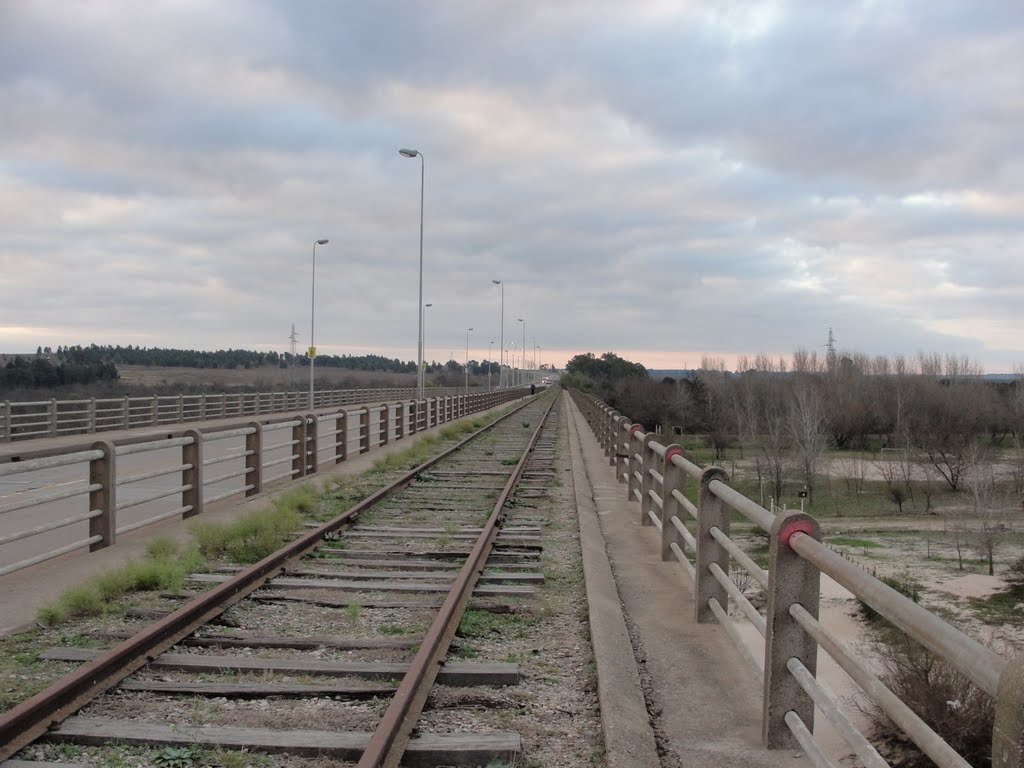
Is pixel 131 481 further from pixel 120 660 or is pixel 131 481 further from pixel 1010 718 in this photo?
pixel 1010 718

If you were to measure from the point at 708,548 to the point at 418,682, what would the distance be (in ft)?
8.88

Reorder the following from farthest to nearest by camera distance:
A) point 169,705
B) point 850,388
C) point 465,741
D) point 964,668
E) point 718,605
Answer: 1. point 850,388
2. point 718,605
3. point 169,705
4. point 465,741
5. point 964,668

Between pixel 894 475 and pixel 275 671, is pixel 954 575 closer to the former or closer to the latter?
pixel 275 671

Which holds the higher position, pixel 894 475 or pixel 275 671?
pixel 275 671

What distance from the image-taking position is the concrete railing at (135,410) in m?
28.0

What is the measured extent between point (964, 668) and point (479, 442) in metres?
→ 26.0

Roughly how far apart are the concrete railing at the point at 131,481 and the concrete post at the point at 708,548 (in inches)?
224

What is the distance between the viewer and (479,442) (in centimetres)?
2845

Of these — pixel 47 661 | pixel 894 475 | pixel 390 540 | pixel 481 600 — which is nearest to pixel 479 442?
pixel 390 540

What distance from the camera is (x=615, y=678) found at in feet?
17.9

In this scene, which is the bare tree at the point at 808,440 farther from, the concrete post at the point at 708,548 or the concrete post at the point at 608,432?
the concrete post at the point at 708,548

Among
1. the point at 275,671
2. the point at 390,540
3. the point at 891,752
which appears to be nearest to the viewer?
the point at 275,671

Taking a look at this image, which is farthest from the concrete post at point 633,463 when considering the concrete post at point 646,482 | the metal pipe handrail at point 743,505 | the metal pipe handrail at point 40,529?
the metal pipe handrail at point 40,529

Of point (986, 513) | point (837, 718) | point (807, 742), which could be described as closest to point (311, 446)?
point (807, 742)
